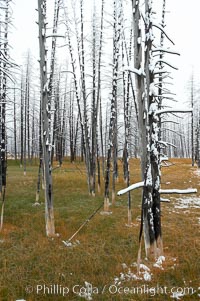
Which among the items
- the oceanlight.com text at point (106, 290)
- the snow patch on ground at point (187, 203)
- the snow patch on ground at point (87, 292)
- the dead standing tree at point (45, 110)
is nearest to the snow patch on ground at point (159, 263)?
the oceanlight.com text at point (106, 290)

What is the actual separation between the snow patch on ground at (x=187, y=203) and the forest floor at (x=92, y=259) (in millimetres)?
1526

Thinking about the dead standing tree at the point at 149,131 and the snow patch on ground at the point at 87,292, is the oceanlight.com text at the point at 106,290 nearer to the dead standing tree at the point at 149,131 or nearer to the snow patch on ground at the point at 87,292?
the snow patch on ground at the point at 87,292

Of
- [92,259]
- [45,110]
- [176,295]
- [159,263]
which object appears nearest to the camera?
[176,295]

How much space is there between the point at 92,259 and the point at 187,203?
9.50 meters

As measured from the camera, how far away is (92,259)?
6383 mm

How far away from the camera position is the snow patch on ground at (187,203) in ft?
44.2

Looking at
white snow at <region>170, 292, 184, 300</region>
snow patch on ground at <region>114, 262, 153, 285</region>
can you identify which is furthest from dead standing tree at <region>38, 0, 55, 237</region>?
white snow at <region>170, 292, 184, 300</region>

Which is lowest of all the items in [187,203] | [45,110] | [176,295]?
[187,203]

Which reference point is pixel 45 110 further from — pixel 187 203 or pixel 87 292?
pixel 187 203

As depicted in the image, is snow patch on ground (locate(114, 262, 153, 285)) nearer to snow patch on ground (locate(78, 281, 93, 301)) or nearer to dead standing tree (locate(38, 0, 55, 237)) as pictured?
snow patch on ground (locate(78, 281, 93, 301))

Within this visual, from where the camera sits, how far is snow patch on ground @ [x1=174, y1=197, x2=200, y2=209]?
13.5 meters

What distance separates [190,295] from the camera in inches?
187

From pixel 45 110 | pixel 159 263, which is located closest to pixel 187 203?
pixel 159 263

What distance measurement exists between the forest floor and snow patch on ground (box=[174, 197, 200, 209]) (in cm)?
153
